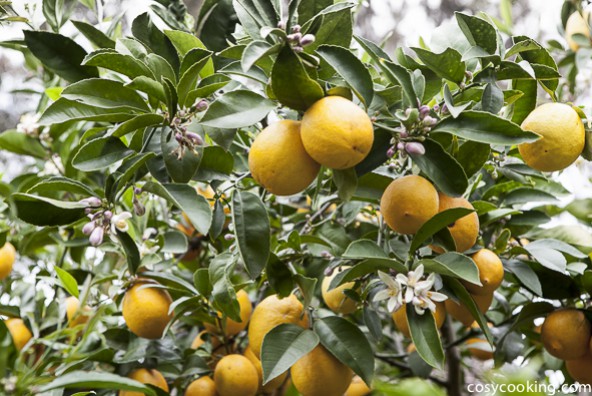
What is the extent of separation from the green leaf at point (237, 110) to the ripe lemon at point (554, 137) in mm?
385

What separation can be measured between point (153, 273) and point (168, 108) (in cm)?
37

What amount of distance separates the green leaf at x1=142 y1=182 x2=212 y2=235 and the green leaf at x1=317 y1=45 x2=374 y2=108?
256 millimetres

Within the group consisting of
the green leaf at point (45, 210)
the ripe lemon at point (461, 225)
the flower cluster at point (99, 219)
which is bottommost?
the ripe lemon at point (461, 225)

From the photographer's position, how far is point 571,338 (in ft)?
3.53

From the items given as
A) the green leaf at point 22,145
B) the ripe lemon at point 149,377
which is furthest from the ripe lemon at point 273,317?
the green leaf at point 22,145

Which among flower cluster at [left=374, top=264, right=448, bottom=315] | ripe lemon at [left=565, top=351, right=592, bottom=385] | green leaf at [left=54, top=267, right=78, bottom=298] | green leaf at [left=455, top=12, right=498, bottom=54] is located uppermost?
green leaf at [left=455, top=12, right=498, bottom=54]

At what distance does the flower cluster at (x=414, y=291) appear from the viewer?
0.92 meters

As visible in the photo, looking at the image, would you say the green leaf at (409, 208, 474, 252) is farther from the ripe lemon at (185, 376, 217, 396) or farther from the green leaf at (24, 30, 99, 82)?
the green leaf at (24, 30, 99, 82)

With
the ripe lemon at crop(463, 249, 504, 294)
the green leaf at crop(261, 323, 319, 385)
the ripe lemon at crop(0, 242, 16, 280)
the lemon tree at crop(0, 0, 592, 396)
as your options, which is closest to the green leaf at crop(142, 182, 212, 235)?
the lemon tree at crop(0, 0, 592, 396)

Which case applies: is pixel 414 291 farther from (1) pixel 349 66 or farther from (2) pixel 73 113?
(2) pixel 73 113

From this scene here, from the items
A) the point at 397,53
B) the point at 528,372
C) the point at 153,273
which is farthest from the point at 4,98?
the point at 528,372

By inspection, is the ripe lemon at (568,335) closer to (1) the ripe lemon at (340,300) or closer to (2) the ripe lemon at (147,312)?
(1) the ripe lemon at (340,300)

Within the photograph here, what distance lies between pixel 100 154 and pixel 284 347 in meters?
0.39

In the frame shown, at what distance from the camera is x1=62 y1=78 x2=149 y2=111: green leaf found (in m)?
0.89
